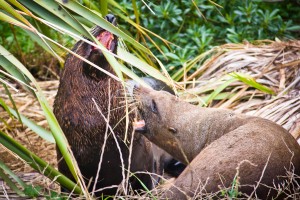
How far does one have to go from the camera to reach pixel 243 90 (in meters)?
6.01

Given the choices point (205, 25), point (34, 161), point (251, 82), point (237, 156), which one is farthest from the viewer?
point (205, 25)

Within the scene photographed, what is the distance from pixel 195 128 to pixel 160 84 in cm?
120

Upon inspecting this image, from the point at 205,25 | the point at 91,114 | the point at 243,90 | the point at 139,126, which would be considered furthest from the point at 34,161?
the point at 205,25

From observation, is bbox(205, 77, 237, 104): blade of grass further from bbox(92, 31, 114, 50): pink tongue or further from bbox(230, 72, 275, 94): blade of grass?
bbox(92, 31, 114, 50): pink tongue

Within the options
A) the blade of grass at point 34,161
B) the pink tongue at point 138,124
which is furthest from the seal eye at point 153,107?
the blade of grass at point 34,161

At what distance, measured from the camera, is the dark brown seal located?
14.6ft

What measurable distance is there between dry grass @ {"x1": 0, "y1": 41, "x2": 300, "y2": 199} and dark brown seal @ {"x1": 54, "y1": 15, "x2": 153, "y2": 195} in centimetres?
63

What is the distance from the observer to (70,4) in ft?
13.1

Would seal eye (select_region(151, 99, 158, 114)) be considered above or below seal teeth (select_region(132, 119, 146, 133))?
above

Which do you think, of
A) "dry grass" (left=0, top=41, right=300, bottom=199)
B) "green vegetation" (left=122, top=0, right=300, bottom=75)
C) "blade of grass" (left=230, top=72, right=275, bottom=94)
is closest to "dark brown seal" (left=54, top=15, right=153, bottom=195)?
"dry grass" (left=0, top=41, right=300, bottom=199)

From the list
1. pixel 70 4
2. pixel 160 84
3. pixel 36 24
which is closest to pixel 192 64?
pixel 160 84

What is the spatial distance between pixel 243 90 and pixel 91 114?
6.24 ft

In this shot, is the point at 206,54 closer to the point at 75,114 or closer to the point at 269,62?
the point at 269,62

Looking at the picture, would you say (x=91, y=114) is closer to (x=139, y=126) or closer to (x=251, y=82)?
(x=139, y=126)
